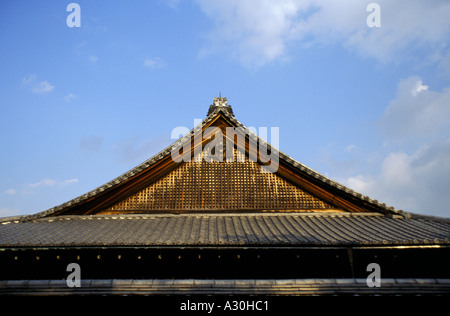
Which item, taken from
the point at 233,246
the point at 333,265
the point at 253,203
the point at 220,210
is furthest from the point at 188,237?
the point at 333,265

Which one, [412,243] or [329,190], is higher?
[329,190]

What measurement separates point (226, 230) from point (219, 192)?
6.61ft

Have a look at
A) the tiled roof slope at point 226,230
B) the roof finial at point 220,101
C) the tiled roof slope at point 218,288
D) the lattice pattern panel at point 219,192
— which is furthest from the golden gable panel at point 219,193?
the tiled roof slope at point 218,288

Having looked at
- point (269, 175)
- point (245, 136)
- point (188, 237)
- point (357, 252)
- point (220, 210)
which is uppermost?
point (245, 136)

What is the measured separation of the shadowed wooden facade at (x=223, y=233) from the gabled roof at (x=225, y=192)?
3 centimetres

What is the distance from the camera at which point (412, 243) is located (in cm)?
646

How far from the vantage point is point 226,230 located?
24.2ft

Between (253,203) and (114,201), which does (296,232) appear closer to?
(253,203)

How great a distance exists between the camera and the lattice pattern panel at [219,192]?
9.03 metres

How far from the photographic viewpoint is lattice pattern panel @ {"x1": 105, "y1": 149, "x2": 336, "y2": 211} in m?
9.03

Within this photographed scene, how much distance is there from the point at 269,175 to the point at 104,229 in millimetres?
4985

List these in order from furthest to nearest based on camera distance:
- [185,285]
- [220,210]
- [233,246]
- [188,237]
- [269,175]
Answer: [269,175] < [220,210] < [188,237] < [233,246] < [185,285]

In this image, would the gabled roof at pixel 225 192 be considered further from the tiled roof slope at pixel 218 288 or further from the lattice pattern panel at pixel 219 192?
the tiled roof slope at pixel 218 288

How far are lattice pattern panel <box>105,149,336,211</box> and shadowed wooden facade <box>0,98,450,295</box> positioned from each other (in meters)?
0.03
